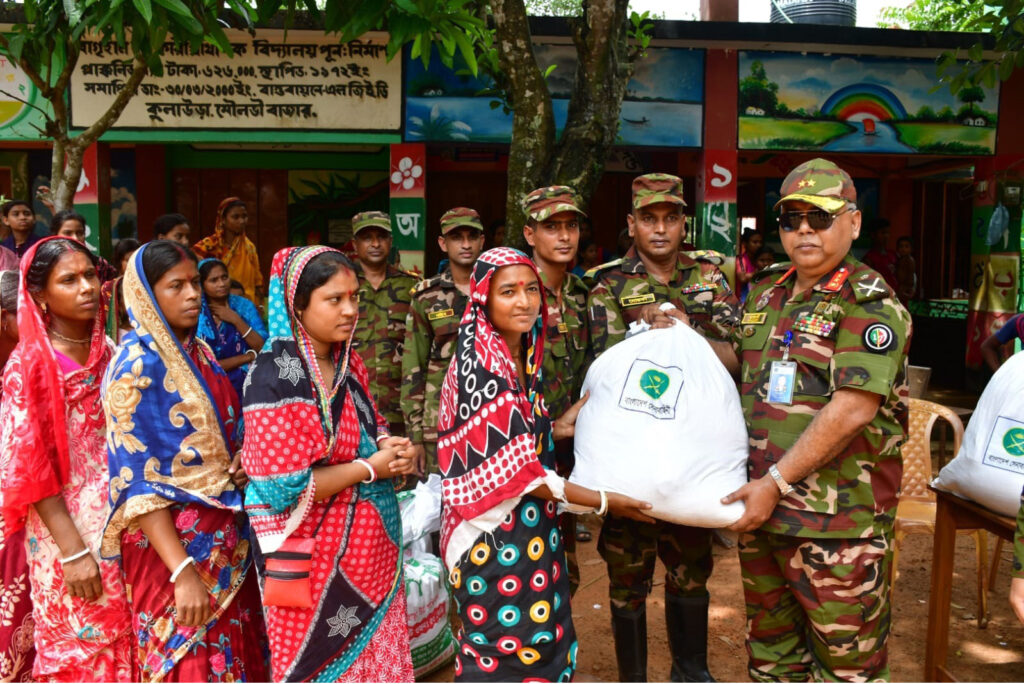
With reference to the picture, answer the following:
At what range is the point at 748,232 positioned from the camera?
28.5 ft

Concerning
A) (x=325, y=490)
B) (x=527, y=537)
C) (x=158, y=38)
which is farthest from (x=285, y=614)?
(x=158, y=38)

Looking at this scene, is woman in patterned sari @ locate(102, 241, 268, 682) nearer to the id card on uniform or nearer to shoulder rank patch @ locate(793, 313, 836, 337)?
the id card on uniform

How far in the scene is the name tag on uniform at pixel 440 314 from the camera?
383cm

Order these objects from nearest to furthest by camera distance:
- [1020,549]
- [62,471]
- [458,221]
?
[1020,549]
[62,471]
[458,221]

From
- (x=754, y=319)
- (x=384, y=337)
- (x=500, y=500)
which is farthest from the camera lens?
(x=384, y=337)

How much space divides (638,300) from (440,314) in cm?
100

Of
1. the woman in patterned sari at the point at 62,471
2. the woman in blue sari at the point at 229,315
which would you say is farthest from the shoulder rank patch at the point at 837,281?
the woman in blue sari at the point at 229,315

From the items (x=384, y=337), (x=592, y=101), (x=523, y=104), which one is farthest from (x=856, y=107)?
(x=384, y=337)

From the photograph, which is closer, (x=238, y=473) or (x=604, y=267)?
(x=238, y=473)

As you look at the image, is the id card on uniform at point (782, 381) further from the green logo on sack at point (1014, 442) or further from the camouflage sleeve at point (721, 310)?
the green logo on sack at point (1014, 442)

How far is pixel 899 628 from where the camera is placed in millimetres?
4102

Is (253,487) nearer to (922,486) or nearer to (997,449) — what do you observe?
(997,449)

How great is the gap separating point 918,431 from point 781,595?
2.07m

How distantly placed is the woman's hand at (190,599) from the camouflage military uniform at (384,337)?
86.7 inches
